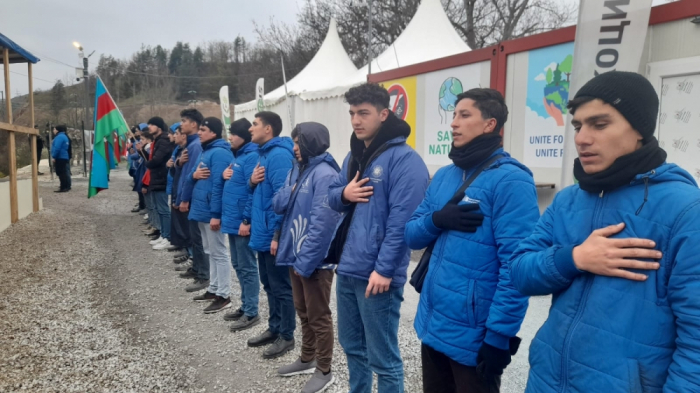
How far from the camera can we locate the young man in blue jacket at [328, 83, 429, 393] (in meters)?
2.57

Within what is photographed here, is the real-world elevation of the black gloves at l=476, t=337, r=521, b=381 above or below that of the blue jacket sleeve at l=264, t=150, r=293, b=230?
below

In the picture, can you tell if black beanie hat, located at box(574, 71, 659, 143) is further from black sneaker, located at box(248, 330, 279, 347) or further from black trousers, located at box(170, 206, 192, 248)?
black trousers, located at box(170, 206, 192, 248)

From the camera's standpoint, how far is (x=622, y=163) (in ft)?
4.66

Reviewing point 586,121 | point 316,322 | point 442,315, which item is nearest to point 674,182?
point 586,121

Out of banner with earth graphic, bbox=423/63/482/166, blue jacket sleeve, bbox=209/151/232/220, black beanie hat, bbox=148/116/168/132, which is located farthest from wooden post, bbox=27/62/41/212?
banner with earth graphic, bbox=423/63/482/166

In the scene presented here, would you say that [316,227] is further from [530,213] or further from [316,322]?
[530,213]

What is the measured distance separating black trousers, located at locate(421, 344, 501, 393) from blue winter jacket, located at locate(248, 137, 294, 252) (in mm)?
2098

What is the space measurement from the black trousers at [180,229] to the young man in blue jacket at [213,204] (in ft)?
3.88

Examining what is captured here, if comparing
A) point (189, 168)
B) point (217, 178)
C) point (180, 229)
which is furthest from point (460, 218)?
point (180, 229)

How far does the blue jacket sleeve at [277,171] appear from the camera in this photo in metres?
4.13

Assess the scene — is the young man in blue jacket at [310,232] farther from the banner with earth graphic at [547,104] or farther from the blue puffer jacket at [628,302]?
the banner with earth graphic at [547,104]

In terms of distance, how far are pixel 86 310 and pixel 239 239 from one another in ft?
→ 7.02

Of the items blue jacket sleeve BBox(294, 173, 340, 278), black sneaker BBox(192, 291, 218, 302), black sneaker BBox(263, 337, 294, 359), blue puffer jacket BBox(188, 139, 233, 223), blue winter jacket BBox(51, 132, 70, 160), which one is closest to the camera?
blue jacket sleeve BBox(294, 173, 340, 278)

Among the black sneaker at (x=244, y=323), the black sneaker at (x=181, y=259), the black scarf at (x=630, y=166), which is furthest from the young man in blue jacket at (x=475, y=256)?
the black sneaker at (x=181, y=259)
